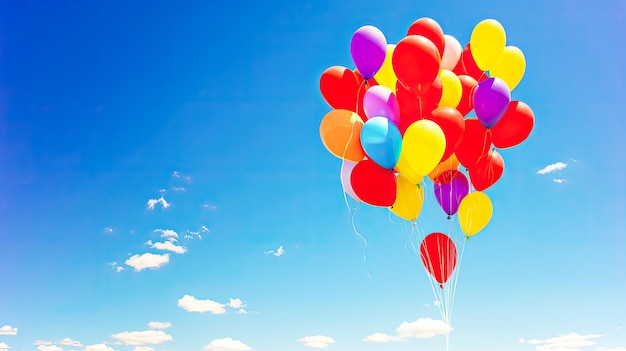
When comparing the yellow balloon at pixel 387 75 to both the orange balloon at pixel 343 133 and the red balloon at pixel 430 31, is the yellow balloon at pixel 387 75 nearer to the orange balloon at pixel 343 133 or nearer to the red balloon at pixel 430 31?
the red balloon at pixel 430 31

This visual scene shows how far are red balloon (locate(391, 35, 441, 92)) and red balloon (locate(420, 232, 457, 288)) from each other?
2.14 meters

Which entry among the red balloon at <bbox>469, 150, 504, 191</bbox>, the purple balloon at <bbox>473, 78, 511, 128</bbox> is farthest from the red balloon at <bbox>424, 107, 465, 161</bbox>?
the red balloon at <bbox>469, 150, 504, 191</bbox>

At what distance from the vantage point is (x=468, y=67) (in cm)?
720

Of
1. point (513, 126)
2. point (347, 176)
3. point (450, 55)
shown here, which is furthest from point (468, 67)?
point (347, 176)

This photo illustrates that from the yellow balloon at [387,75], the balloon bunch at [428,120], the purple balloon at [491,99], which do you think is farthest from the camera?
the yellow balloon at [387,75]

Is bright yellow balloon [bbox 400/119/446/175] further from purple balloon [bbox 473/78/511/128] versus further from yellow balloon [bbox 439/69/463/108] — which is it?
purple balloon [bbox 473/78/511/128]

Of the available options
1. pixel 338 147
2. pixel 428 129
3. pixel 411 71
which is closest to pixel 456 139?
pixel 428 129

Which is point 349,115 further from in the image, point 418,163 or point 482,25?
point 482,25

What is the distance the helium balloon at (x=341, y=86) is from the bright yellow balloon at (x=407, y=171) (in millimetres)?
965

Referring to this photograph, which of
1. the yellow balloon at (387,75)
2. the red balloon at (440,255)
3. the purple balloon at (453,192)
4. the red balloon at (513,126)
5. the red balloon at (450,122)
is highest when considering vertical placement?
the yellow balloon at (387,75)

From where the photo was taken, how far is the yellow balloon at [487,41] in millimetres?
6730

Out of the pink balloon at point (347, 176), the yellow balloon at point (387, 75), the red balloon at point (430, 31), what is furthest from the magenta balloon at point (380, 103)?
the red balloon at point (430, 31)

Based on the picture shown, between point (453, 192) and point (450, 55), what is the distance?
1.84 meters

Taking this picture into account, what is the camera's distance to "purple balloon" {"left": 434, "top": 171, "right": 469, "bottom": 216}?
718cm
